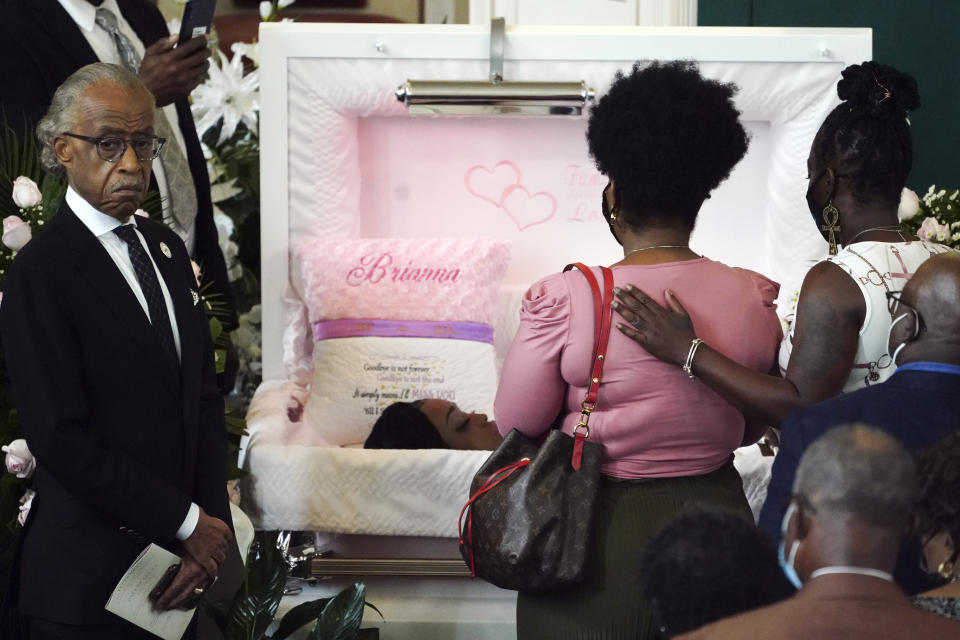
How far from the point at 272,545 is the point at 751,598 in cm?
208

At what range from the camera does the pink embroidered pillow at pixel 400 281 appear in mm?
3170

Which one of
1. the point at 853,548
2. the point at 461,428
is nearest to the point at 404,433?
the point at 461,428

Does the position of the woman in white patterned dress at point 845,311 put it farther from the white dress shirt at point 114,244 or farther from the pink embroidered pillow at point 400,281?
the pink embroidered pillow at point 400,281

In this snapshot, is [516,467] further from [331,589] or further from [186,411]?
[331,589]

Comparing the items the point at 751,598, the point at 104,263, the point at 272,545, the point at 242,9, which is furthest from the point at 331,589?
the point at 242,9

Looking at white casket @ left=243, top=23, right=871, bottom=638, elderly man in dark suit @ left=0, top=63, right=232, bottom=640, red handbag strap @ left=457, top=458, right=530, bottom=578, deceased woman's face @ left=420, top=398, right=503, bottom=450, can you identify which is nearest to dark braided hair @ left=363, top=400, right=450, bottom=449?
deceased woman's face @ left=420, top=398, right=503, bottom=450

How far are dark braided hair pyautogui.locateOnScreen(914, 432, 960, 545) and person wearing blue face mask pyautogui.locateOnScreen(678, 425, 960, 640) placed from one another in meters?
0.10

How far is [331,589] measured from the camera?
2738 millimetres

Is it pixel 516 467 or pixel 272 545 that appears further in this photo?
pixel 272 545

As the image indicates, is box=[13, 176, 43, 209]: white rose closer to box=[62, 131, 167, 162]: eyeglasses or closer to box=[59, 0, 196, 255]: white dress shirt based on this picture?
box=[59, 0, 196, 255]: white dress shirt

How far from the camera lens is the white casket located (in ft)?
8.80

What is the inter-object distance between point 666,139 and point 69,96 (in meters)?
0.95

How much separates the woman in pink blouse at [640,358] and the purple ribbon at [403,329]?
153 cm

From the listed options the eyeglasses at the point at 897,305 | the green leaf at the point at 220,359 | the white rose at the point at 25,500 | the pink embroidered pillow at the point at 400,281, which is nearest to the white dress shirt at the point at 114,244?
the white rose at the point at 25,500
